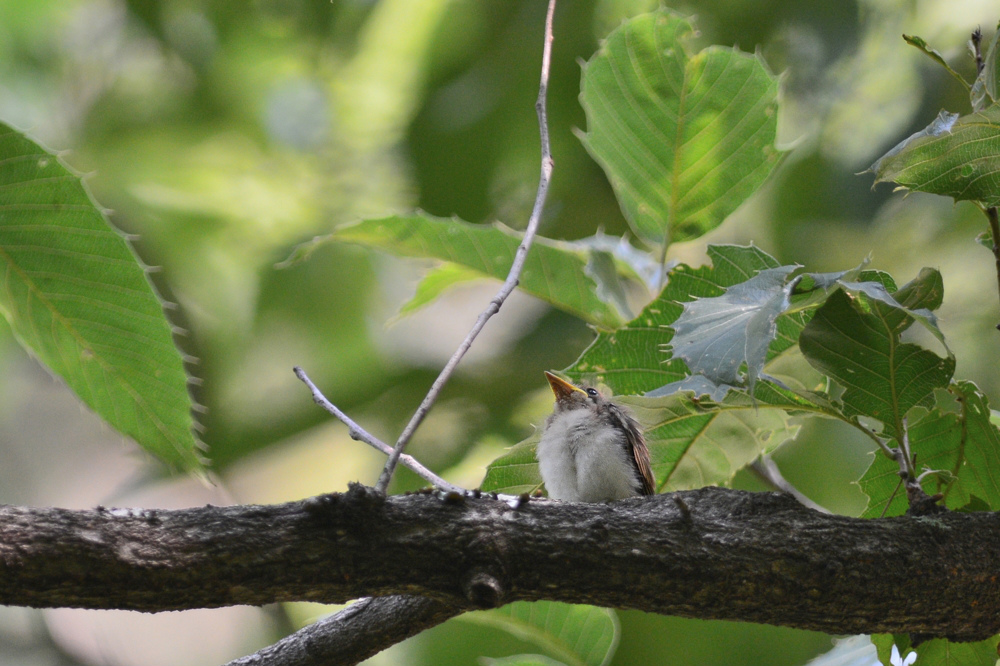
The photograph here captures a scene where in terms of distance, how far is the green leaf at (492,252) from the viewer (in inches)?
101

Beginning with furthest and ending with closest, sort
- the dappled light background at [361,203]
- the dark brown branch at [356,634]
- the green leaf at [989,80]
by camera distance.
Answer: the dappled light background at [361,203]
the green leaf at [989,80]
the dark brown branch at [356,634]

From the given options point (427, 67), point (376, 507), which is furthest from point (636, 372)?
point (427, 67)

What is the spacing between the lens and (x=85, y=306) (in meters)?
1.85

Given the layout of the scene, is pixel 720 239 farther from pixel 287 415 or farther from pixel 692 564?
pixel 692 564

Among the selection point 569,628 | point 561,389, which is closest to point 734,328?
point 569,628

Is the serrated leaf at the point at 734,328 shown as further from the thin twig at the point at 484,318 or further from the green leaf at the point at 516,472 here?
the green leaf at the point at 516,472

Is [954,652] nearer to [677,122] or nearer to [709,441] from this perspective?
[709,441]

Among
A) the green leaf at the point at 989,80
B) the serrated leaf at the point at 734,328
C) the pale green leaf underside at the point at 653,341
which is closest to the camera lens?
the serrated leaf at the point at 734,328

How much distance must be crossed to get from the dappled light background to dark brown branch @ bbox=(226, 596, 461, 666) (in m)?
2.66


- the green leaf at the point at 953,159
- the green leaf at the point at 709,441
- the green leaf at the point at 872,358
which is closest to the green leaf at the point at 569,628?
the green leaf at the point at 709,441

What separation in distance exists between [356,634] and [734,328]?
3.07ft

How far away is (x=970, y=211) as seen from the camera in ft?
14.8

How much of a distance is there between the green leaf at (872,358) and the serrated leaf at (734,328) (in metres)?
0.21

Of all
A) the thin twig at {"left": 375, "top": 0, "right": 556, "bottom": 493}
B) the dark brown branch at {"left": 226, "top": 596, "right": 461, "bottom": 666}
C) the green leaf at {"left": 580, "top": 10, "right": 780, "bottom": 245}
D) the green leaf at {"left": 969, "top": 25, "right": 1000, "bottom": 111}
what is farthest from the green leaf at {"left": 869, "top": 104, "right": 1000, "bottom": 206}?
the dark brown branch at {"left": 226, "top": 596, "right": 461, "bottom": 666}
